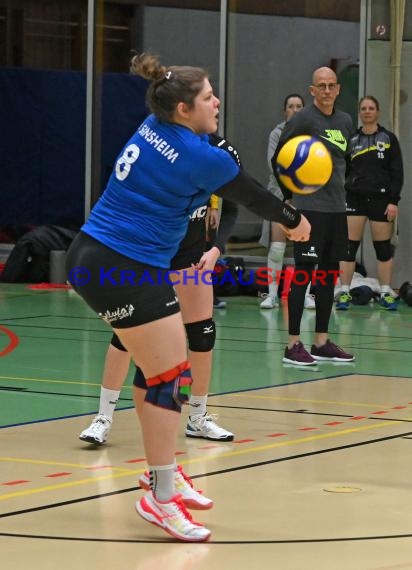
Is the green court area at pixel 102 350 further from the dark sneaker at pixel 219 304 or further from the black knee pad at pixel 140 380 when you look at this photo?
the black knee pad at pixel 140 380

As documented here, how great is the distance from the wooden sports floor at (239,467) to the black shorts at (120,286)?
0.78 m

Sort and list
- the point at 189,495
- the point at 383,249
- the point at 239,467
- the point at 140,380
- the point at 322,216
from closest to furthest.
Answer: the point at 189,495, the point at 140,380, the point at 239,467, the point at 322,216, the point at 383,249

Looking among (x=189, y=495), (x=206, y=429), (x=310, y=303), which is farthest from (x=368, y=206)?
(x=189, y=495)

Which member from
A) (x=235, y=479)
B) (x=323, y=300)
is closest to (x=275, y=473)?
(x=235, y=479)

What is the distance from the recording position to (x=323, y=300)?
9.14 m

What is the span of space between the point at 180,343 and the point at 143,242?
38 centimetres

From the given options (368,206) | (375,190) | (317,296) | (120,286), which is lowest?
(317,296)

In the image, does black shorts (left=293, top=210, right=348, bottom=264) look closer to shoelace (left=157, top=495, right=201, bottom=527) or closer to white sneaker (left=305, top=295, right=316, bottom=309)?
white sneaker (left=305, top=295, right=316, bottom=309)

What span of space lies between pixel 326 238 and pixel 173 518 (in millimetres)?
4829

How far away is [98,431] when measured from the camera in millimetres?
6258

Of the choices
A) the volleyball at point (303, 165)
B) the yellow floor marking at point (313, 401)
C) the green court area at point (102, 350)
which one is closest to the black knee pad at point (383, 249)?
the green court area at point (102, 350)

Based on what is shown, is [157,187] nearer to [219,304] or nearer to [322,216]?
[322,216]

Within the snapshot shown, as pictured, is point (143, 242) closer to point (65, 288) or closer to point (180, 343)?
point (180, 343)

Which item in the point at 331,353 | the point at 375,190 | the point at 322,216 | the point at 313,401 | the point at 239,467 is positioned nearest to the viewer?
the point at 239,467
